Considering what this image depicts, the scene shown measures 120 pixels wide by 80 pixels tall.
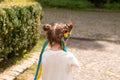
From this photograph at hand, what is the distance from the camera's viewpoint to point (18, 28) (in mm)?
6363

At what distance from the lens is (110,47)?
29.8 ft

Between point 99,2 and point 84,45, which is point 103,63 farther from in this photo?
point 99,2

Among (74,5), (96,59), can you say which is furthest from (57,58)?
(74,5)

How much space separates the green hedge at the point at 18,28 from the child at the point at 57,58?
239 centimetres

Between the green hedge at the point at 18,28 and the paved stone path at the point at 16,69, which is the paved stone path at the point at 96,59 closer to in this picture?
the paved stone path at the point at 16,69

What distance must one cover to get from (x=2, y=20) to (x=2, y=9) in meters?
0.24

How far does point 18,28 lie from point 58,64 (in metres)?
3.21

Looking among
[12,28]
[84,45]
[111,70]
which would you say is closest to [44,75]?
[12,28]

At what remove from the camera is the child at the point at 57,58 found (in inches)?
126

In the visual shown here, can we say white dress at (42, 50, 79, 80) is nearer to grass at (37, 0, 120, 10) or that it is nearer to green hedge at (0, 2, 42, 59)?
green hedge at (0, 2, 42, 59)

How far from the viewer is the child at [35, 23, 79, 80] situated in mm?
3207

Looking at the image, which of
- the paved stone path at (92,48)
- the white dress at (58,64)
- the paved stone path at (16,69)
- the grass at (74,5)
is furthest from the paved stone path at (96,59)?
the grass at (74,5)

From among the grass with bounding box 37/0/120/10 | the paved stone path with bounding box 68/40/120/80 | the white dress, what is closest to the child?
the white dress

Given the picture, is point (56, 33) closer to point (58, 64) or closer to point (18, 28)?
point (58, 64)
